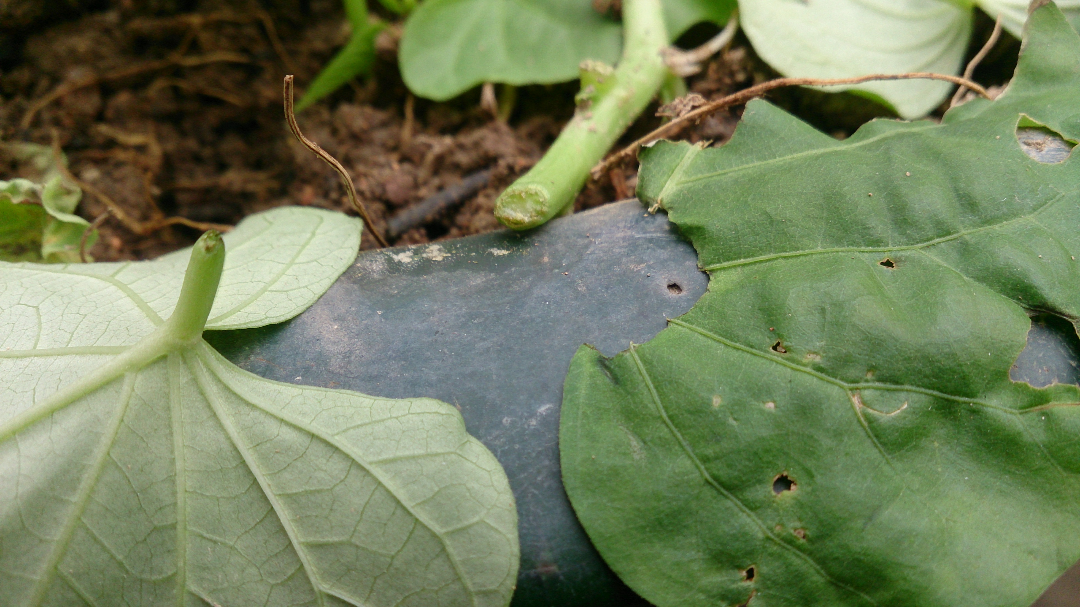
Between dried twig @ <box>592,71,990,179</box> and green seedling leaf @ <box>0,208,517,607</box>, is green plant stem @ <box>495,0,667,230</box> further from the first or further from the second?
green seedling leaf @ <box>0,208,517,607</box>

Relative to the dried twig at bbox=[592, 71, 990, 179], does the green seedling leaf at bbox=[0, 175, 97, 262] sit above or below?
below

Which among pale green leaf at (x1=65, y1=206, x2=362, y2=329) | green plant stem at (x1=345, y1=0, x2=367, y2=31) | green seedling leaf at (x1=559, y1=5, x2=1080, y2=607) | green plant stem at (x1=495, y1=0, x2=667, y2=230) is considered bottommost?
green seedling leaf at (x1=559, y1=5, x2=1080, y2=607)

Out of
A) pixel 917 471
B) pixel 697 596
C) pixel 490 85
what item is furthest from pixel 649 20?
pixel 697 596

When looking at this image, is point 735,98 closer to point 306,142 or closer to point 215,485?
point 306,142

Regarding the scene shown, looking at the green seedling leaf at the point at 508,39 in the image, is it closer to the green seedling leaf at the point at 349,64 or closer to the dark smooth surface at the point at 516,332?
the green seedling leaf at the point at 349,64

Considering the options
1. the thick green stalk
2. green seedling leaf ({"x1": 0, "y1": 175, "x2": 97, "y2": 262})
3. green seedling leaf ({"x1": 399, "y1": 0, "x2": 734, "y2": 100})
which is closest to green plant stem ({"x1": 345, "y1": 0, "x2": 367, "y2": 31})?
green seedling leaf ({"x1": 399, "y1": 0, "x2": 734, "y2": 100})

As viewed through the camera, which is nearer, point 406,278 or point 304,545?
point 304,545

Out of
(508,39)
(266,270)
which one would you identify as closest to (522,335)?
(266,270)

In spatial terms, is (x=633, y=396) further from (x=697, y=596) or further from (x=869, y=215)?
(x=869, y=215)
